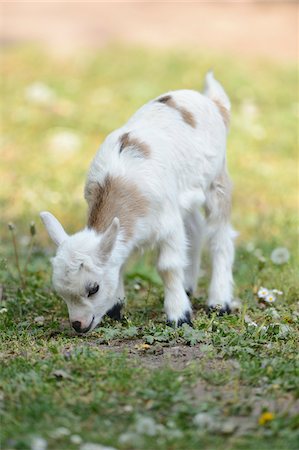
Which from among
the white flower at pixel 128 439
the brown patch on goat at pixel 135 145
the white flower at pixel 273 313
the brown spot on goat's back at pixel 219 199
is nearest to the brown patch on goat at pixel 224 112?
the brown spot on goat's back at pixel 219 199

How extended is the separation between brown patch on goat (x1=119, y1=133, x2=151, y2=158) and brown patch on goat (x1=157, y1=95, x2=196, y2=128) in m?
0.53

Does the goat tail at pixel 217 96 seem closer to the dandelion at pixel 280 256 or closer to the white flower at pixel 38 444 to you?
the dandelion at pixel 280 256

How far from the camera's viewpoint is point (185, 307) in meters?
6.15

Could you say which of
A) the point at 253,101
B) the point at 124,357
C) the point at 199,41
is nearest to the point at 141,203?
the point at 124,357

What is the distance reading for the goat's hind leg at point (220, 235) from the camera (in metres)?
6.81

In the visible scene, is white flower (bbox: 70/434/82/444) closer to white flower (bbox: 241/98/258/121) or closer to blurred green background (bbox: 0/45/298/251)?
blurred green background (bbox: 0/45/298/251)

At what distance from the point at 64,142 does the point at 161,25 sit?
8.21 m

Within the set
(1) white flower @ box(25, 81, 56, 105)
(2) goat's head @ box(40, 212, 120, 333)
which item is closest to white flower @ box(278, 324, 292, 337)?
(2) goat's head @ box(40, 212, 120, 333)

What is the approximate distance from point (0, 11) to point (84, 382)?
16268 millimetres

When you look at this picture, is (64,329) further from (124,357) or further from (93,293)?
(124,357)

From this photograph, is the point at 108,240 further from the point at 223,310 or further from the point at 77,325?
the point at 223,310

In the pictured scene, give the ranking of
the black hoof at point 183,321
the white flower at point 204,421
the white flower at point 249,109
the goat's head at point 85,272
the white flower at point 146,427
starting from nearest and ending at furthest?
the white flower at point 146,427
the white flower at point 204,421
the goat's head at point 85,272
the black hoof at point 183,321
the white flower at point 249,109

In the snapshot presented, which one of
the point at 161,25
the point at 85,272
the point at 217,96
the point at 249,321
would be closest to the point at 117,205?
the point at 85,272

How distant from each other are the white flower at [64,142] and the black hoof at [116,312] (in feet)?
16.7
